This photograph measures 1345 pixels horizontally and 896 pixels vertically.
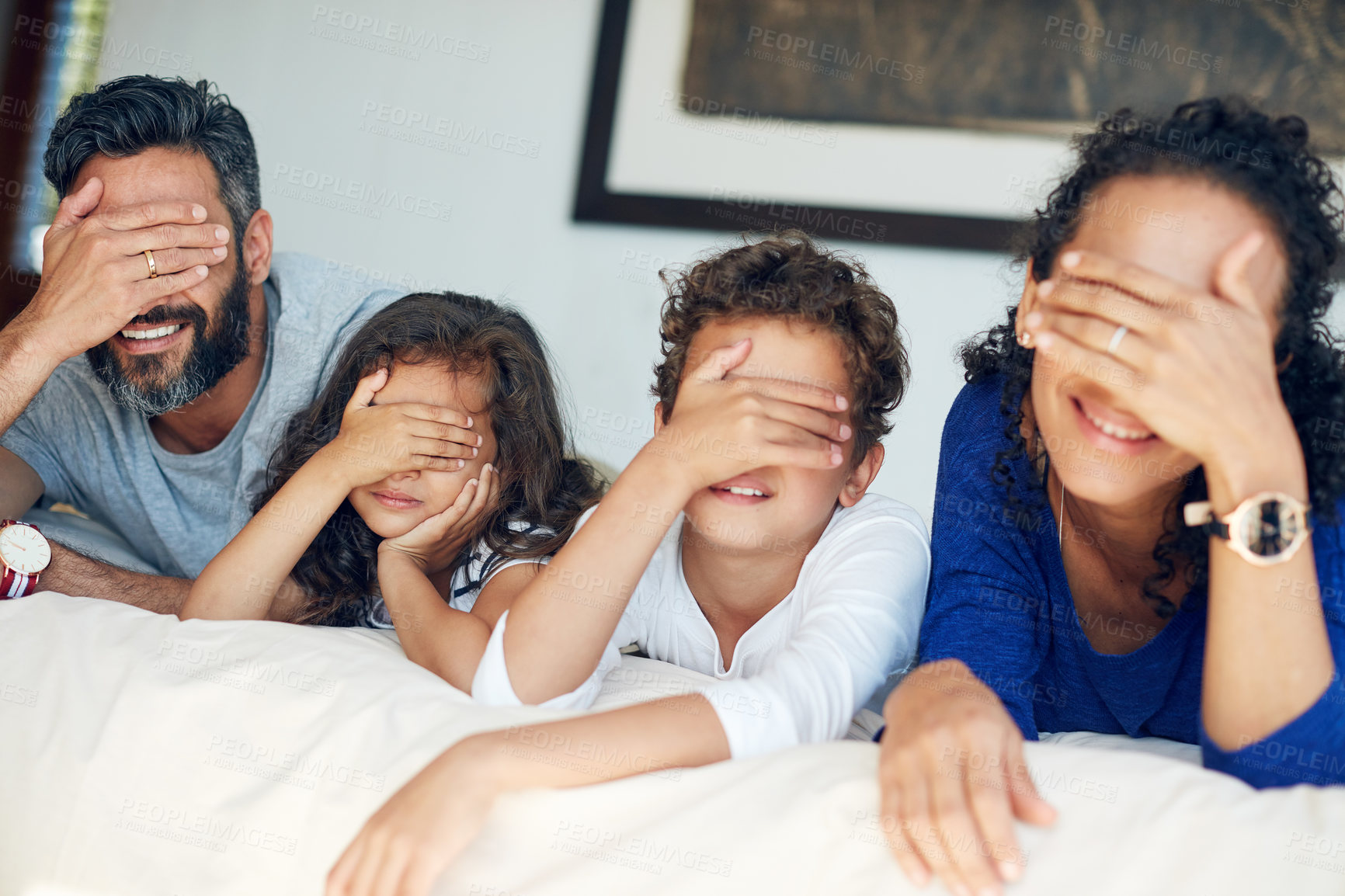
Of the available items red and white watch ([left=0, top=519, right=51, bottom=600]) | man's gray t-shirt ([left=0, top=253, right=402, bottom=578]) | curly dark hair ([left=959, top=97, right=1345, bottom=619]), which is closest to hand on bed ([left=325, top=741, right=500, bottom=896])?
curly dark hair ([left=959, top=97, right=1345, bottom=619])

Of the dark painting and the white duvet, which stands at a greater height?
the dark painting

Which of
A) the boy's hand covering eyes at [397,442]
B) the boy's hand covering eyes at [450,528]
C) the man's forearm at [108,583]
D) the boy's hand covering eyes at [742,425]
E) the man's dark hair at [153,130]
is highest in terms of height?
the man's dark hair at [153,130]

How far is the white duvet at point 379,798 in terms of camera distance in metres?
0.64

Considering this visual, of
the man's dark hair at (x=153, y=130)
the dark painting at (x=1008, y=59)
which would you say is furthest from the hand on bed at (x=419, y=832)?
the dark painting at (x=1008, y=59)

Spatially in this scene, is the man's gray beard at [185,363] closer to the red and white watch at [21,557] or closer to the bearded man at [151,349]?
the bearded man at [151,349]

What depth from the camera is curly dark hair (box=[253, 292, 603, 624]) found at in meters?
1.36

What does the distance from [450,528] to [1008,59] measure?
1.33 m

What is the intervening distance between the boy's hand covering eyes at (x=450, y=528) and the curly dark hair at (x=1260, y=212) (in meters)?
0.72

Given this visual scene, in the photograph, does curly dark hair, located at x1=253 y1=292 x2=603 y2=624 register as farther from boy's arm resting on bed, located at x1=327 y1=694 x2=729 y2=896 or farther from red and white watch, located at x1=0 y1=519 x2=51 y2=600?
boy's arm resting on bed, located at x1=327 y1=694 x2=729 y2=896

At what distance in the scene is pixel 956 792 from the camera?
678 mm

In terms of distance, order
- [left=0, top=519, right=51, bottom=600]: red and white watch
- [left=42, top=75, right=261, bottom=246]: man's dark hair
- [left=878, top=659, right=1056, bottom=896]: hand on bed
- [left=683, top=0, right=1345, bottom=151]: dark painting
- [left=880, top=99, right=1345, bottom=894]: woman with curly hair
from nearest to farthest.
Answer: [left=878, top=659, right=1056, bottom=896]: hand on bed → [left=880, top=99, right=1345, bottom=894]: woman with curly hair → [left=0, top=519, right=51, bottom=600]: red and white watch → [left=42, top=75, right=261, bottom=246]: man's dark hair → [left=683, top=0, right=1345, bottom=151]: dark painting

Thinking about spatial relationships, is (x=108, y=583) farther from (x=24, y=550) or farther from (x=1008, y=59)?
(x=1008, y=59)

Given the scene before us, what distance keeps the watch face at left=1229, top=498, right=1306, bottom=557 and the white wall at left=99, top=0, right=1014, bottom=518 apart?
1.15 meters

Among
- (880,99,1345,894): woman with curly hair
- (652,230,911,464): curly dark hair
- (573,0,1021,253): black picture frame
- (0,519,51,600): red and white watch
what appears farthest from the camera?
(573,0,1021,253): black picture frame
